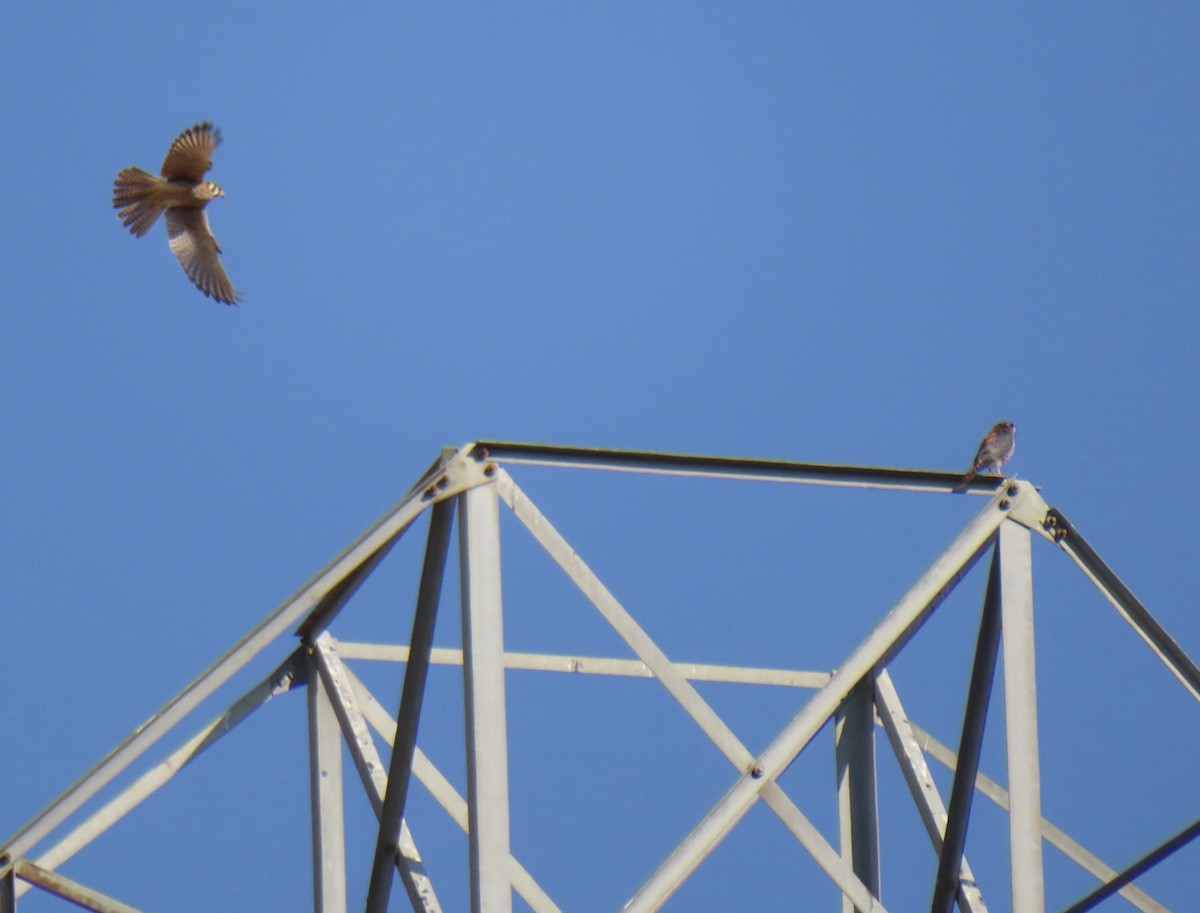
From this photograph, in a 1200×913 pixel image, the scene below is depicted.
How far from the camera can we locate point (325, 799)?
10.4 metres

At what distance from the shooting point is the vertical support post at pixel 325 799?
33.4 feet

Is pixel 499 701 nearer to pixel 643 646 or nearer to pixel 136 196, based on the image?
pixel 643 646

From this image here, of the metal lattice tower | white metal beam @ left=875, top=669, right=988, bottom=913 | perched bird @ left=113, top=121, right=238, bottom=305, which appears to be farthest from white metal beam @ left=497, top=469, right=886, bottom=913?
perched bird @ left=113, top=121, right=238, bottom=305

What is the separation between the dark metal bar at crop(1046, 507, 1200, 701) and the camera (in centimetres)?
931

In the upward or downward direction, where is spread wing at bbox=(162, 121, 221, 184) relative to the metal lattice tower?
upward

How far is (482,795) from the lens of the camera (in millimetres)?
8188

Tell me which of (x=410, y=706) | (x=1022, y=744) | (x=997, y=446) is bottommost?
(x=1022, y=744)

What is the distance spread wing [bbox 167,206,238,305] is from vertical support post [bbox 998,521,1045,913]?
10931mm

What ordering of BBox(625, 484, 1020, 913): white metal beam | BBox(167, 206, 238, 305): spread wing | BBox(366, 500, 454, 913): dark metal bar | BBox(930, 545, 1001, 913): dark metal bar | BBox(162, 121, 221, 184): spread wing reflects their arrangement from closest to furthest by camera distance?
BBox(625, 484, 1020, 913): white metal beam → BBox(366, 500, 454, 913): dark metal bar → BBox(930, 545, 1001, 913): dark metal bar → BBox(162, 121, 221, 184): spread wing → BBox(167, 206, 238, 305): spread wing

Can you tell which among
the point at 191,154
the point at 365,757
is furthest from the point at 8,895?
the point at 191,154

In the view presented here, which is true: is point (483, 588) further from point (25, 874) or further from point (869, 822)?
point (869, 822)

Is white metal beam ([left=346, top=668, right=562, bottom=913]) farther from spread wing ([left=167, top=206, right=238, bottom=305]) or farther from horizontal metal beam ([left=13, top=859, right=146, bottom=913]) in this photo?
spread wing ([left=167, top=206, right=238, bottom=305])

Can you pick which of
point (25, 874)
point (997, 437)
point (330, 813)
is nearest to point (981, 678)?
point (330, 813)

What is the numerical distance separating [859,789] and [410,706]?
3.33m
